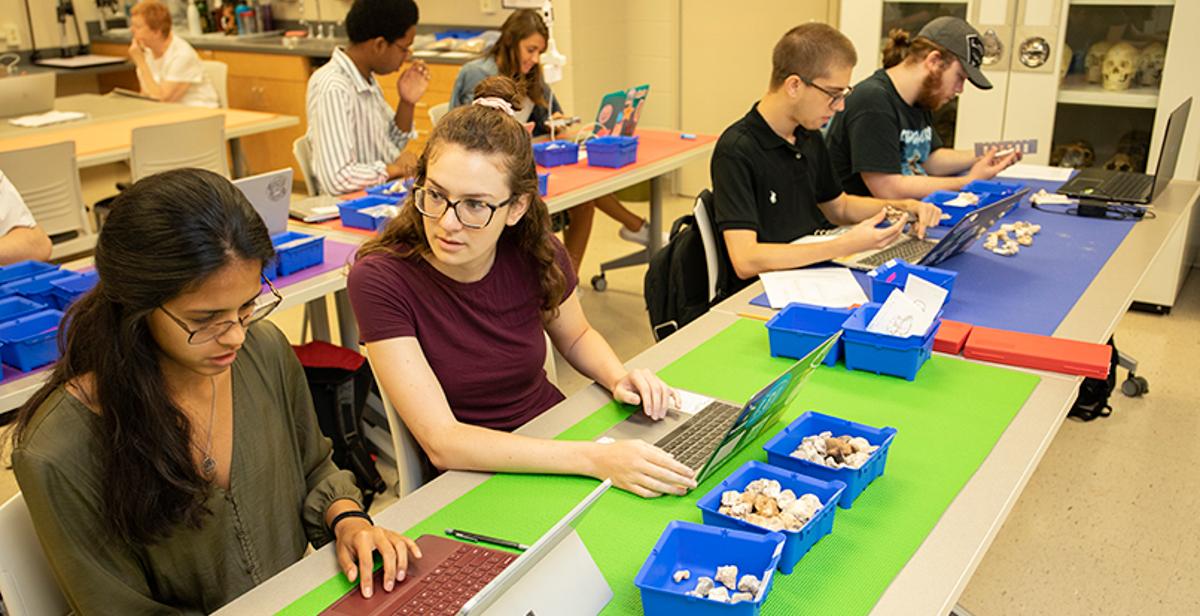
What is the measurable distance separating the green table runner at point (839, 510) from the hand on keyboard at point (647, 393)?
1.4 inches

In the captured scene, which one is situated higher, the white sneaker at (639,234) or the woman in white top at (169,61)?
the woman in white top at (169,61)

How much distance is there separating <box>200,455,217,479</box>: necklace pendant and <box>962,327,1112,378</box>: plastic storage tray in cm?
141

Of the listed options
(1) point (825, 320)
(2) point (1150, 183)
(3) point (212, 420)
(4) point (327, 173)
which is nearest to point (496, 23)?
(4) point (327, 173)

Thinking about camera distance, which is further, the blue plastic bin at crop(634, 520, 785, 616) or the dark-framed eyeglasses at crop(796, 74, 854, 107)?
the dark-framed eyeglasses at crop(796, 74, 854, 107)

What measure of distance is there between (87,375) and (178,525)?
0.24 m

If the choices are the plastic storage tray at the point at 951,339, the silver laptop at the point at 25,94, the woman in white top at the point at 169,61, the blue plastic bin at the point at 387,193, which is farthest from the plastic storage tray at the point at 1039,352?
the silver laptop at the point at 25,94

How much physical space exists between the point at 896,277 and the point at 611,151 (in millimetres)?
1691

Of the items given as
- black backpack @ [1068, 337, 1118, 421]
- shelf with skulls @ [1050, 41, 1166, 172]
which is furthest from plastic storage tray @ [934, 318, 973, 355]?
shelf with skulls @ [1050, 41, 1166, 172]

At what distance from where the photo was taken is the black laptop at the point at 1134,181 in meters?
2.91

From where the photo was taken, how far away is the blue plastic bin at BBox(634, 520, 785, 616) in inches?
45.1

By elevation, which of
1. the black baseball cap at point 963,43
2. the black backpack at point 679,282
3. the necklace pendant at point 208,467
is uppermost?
the black baseball cap at point 963,43

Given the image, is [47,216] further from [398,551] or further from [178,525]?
[398,551]

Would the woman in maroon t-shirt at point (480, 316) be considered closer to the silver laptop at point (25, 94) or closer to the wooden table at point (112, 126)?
the wooden table at point (112, 126)

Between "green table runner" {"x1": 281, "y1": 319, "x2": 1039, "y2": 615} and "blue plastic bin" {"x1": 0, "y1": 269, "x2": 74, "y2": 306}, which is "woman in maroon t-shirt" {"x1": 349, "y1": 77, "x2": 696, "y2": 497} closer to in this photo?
"green table runner" {"x1": 281, "y1": 319, "x2": 1039, "y2": 615}
